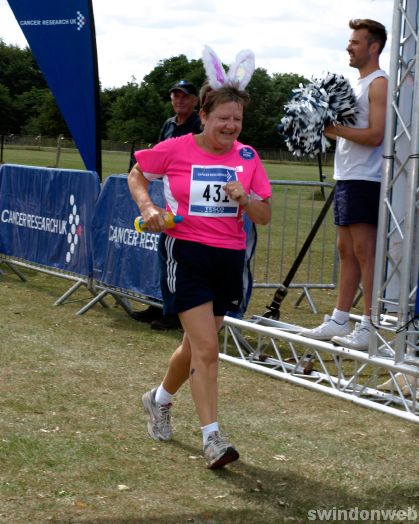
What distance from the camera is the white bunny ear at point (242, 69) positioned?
504 cm

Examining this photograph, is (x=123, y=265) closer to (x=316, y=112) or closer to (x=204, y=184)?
(x=316, y=112)

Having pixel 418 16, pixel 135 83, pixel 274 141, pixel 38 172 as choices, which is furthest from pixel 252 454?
pixel 135 83

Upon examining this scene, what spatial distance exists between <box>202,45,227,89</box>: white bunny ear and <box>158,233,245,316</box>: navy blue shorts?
826 millimetres

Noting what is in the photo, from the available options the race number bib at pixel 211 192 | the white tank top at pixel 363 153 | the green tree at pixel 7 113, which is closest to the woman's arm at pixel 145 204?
the race number bib at pixel 211 192

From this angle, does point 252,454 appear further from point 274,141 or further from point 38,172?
point 274,141

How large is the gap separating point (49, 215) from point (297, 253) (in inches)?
210

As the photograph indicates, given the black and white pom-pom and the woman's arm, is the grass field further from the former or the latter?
the black and white pom-pom

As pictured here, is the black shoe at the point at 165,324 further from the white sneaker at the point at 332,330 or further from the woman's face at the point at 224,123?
the woman's face at the point at 224,123

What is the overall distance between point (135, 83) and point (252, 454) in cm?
8363

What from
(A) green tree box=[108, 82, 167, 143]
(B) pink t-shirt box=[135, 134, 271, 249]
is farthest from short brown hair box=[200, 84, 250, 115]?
(A) green tree box=[108, 82, 167, 143]

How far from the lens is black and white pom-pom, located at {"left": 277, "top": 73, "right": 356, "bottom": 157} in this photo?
6.47 m

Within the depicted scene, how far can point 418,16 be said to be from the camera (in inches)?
239

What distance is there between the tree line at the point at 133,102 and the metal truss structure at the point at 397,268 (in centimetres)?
6263

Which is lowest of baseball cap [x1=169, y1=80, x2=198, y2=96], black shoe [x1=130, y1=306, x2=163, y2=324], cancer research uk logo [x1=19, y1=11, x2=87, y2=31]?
black shoe [x1=130, y1=306, x2=163, y2=324]
